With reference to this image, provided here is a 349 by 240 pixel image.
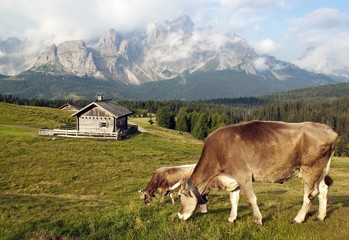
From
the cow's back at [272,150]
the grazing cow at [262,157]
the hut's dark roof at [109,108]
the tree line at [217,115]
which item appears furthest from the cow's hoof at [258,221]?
the tree line at [217,115]

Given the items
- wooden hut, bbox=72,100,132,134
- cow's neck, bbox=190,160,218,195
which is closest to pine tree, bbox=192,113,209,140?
wooden hut, bbox=72,100,132,134

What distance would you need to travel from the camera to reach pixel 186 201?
918 cm

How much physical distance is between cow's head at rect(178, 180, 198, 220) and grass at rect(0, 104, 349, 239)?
0.27 m

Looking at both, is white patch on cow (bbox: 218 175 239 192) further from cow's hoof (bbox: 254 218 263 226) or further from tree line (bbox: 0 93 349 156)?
tree line (bbox: 0 93 349 156)

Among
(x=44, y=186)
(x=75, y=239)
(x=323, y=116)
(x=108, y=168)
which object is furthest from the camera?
(x=323, y=116)

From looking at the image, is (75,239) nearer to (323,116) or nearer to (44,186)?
(44,186)

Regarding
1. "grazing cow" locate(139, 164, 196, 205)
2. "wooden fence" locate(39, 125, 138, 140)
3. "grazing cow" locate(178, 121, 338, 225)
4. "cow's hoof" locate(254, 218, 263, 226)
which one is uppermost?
"grazing cow" locate(178, 121, 338, 225)

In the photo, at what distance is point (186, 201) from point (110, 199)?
1319cm

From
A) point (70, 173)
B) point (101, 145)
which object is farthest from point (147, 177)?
point (101, 145)

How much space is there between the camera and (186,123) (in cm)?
12194

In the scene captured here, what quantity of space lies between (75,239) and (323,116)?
161867 mm

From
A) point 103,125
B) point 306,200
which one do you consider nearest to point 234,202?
point 306,200

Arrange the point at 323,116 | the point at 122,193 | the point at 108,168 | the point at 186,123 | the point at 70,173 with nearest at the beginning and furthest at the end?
the point at 122,193, the point at 70,173, the point at 108,168, the point at 186,123, the point at 323,116

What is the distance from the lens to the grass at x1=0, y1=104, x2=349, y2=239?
863 centimetres
